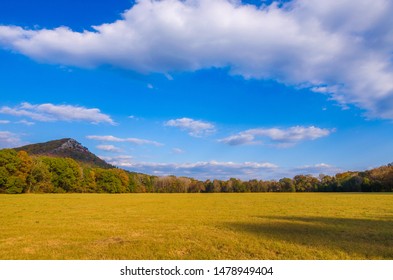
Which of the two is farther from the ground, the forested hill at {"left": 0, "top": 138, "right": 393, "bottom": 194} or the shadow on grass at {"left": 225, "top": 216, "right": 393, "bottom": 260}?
the forested hill at {"left": 0, "top": 138, "right": 393, "bottom": 194}

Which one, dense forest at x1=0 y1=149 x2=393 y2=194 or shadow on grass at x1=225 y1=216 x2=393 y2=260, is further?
dense forest at x1=0 y1=149 x2=393 y2=194

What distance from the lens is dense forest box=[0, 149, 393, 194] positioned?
89438 millimetres

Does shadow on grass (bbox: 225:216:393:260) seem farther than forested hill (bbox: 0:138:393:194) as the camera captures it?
No

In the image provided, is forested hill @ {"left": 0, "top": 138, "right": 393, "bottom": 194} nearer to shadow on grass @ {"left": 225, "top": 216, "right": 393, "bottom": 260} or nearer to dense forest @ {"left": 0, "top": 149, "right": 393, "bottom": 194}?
dense forest @ {"left": 0, "top": 149, "right": 393, "bottom": 194}

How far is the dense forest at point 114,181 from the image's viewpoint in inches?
3521

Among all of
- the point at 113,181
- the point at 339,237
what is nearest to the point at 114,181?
the point at 113,181

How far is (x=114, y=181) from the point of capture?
131 meters

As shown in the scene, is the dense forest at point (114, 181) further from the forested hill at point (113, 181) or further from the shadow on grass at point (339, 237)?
the shadow on grass at point (339, 237)

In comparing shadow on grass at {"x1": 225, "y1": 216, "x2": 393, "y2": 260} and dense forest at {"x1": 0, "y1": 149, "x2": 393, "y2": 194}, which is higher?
dense forest at {"x1": 0, "y1": 149, "x2": 393, "y2": 194}

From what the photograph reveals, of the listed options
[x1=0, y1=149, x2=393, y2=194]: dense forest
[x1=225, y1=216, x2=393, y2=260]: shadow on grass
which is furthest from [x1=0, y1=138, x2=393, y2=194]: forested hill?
[x1=225, y1=216, x2=393, y2=260]: shadow on grass

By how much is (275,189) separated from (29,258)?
166 meters

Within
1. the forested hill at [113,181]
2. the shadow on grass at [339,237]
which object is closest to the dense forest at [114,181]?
the forested hill at [113,181]
